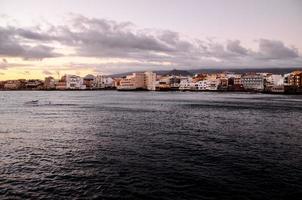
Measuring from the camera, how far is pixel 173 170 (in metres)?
20.8

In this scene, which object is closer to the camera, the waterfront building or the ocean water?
the ocean water

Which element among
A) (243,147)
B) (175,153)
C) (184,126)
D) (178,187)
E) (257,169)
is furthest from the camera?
(184,126)

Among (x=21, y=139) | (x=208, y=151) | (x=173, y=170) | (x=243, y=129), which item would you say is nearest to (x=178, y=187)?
(x=173, y=170)

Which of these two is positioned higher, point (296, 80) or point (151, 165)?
point (296, 80)

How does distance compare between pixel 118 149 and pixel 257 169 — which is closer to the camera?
pixel 257 169

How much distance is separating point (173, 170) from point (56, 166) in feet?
27.7

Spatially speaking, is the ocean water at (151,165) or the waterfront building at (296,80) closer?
the ocean water at (151,165)

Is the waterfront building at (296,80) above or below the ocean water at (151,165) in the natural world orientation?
above

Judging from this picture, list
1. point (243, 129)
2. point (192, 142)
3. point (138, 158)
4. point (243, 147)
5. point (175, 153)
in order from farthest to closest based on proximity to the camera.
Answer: point (243, 129) < point (192, 142) < point (243, 147) < point (175, 153) < point (138, 158)

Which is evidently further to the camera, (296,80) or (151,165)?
(296,80)

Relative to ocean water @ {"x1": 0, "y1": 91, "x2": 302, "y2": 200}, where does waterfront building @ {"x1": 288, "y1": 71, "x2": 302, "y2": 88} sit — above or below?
above

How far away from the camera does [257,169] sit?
69.5 ft

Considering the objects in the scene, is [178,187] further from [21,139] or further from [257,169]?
[21,139]

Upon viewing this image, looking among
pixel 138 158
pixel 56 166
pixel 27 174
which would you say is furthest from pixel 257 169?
pixel 27 174
